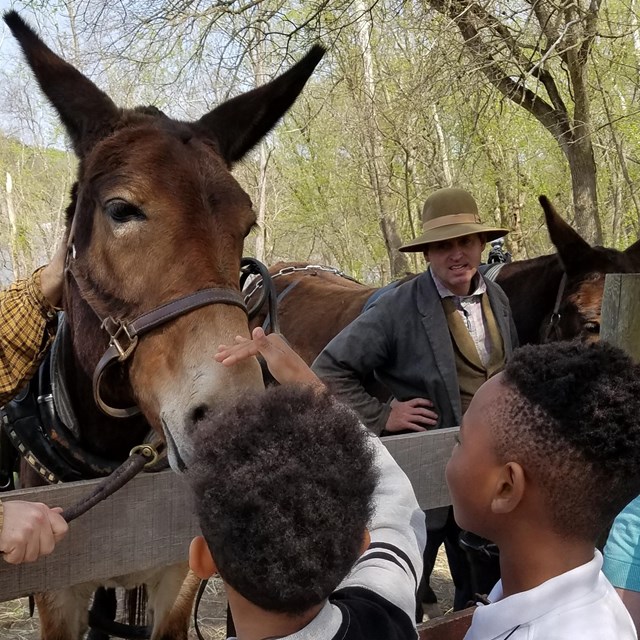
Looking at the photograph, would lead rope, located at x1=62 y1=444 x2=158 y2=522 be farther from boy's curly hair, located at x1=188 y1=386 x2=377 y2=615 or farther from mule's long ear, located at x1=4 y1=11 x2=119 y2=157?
mule's long ear, located at x1=4 y1=11 x2=119 y2=157

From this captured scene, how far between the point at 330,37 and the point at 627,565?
6933 mm

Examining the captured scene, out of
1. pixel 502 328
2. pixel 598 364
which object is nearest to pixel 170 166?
pixel 598 364

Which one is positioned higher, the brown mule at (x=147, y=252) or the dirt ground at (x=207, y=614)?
the brown mule at (x=147, y=252)

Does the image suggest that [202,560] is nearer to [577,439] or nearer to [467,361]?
[577,439]

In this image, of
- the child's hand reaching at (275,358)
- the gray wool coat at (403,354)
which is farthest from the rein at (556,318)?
the child's hand reaching at (275,358)

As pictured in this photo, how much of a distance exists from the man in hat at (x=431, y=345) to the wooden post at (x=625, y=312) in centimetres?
74

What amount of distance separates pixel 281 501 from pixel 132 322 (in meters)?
1.22

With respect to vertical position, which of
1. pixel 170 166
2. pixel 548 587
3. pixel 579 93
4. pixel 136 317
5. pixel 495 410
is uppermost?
pixel 579 93

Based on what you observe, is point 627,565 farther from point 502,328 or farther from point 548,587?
point 502,328

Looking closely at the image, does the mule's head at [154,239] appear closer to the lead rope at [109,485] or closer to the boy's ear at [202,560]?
the lead rope at [109,485]

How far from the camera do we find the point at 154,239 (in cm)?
Answer: 209

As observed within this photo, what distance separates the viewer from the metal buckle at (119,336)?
2.05 metres

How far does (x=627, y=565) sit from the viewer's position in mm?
1748

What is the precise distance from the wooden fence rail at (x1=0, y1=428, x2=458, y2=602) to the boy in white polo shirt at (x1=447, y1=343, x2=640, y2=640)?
86 centimetres
